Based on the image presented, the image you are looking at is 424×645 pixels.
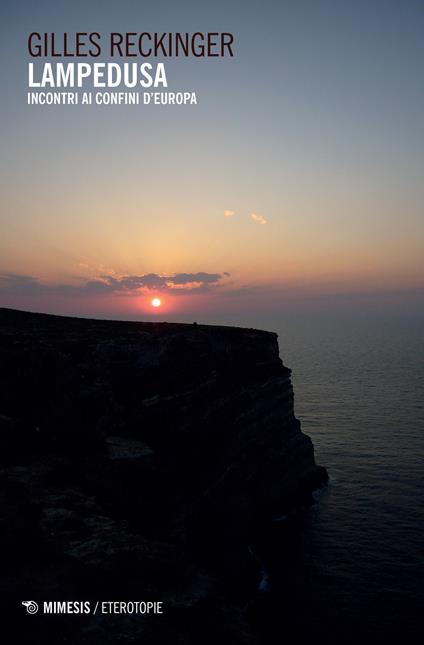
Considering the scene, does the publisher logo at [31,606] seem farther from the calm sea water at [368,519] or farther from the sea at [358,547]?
the calm sea water at [368,519]

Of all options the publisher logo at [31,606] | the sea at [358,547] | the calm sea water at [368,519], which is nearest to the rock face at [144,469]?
the publisher logo at [31,606]

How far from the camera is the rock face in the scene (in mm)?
13680

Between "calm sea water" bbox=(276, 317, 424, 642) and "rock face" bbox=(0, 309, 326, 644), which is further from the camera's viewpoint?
"calm sea water" bbox=(276, 317, 424, 642)

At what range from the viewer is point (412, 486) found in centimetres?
5141

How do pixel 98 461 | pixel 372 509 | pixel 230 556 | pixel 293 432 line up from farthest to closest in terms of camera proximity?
pixel 293 432 < pixel 372 509 < pixel 230 556 < pixel 98 461

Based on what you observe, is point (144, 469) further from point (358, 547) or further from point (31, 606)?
point (358, 547)

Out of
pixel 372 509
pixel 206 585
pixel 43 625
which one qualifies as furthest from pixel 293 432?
pixel 43 625

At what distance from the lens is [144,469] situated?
2433 centimetres

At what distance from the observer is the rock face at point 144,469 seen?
13.7m

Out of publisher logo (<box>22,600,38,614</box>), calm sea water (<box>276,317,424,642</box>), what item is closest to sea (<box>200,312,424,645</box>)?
calm sea water (<box>276,317,424,642</box>)

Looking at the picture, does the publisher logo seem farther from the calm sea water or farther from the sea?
the calm sea water

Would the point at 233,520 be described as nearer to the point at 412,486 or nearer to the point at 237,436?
the point at 237,436

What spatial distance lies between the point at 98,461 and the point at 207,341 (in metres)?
20.4

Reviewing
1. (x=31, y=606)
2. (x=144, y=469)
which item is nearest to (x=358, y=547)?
(x=144, y=469)
